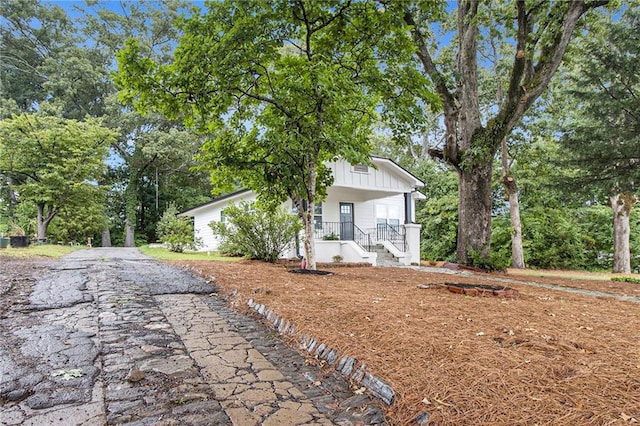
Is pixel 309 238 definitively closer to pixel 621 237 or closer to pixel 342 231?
pixel 342 231

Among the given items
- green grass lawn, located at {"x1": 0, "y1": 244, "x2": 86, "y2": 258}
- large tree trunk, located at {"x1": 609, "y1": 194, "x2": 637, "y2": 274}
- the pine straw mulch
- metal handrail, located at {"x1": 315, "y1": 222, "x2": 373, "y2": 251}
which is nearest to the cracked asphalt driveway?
the pine straw mulch

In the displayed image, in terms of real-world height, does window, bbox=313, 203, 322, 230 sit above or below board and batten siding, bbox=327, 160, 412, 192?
below

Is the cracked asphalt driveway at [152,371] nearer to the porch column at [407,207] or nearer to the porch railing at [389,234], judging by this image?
the porch railing at [389,234]

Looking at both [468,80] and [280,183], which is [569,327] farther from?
[468,80]

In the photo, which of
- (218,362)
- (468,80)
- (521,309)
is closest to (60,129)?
(468,80)

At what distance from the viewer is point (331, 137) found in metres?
6.67

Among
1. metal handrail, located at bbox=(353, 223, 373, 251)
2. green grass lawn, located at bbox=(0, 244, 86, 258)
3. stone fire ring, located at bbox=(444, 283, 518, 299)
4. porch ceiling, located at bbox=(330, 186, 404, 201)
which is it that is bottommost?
stone fire ring, located at bbox=(444, 283, 518, 299)

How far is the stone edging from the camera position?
7.20 ft

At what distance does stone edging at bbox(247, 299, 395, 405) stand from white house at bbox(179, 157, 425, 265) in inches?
352

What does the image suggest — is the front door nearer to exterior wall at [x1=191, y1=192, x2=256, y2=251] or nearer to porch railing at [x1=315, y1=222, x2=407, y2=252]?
porch railing at [x1=315, y1=222, x2=407, y2=252]

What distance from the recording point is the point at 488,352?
2445 millimetres

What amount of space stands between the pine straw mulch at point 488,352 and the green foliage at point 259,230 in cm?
641

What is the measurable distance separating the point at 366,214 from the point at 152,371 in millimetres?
14378

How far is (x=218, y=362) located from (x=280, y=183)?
5612mm
